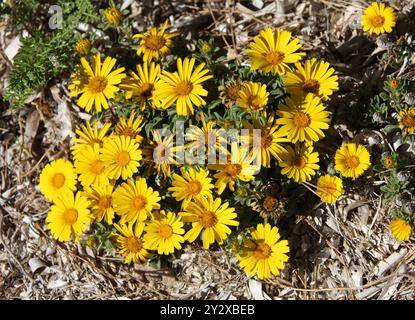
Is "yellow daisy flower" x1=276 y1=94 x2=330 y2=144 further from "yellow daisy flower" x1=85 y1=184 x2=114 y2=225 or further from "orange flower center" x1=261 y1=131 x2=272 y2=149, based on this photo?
"yellow daisy flower" x1=85 y1=184 x2=114 y2=225

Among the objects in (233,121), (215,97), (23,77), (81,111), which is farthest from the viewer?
(81,111)

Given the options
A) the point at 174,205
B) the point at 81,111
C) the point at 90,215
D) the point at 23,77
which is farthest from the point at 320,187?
the point at 23,77

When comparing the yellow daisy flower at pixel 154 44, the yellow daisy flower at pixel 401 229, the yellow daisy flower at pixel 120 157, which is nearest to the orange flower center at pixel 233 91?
the yellow daisy flower at pixel 154 44

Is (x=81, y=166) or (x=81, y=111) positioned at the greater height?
(x=81, y=111)

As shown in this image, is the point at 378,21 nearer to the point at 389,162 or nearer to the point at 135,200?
the point at 389,162

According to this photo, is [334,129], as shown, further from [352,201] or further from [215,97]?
[215,97]

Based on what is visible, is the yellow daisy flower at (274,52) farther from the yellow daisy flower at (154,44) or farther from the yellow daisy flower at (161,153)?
the yellow daisy flower at (161,153)
